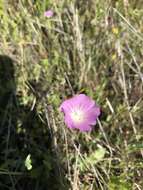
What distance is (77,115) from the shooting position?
5.34ft

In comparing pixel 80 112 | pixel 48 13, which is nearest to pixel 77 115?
pixel 80 112

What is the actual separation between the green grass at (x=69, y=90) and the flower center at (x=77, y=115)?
0.07m

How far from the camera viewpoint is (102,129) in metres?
1.61

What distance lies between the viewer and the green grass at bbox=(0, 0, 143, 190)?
1619mm

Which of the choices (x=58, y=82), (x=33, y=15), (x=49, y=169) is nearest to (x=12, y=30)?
(x=33, y=15)

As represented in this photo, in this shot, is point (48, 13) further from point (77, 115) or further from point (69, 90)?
point (77, 115)

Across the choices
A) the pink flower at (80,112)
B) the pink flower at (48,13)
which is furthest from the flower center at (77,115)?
the pink flower at (48,13)

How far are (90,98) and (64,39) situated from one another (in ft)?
1.19

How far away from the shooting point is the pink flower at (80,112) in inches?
61.1

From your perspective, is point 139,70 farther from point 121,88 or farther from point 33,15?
point 33,15

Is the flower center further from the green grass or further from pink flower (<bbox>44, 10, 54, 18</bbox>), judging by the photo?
pink flower (<bbox>44, 10, 54, 18</bbox>)

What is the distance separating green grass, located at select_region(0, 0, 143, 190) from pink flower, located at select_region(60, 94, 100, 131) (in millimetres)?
70

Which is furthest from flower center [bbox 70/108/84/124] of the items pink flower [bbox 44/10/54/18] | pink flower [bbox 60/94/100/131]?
pink flower [bbox 44/10/54/18]

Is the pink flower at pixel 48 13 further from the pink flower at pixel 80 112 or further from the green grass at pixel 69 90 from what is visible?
the pink flower at pixel 80 112
